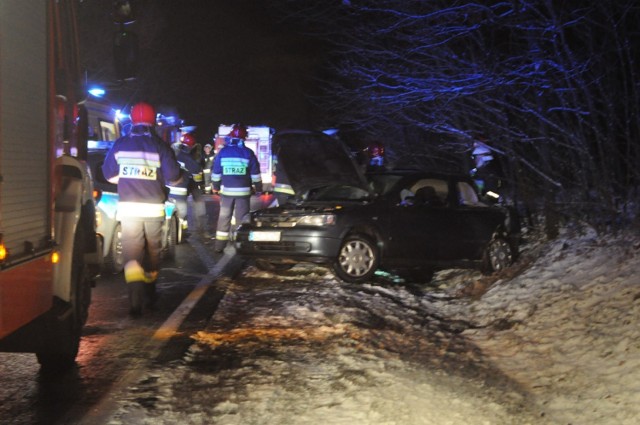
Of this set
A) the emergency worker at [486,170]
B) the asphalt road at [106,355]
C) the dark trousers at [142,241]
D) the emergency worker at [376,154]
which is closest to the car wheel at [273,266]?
the asphalt road at [106,355]

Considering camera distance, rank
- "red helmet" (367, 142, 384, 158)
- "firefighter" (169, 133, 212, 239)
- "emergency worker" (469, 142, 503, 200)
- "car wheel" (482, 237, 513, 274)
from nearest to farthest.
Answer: "car wheel" (482, 237, 513, 274) < "emergency worker" (469, 142, 503, 200) < "firefighter" (169, 133, 212, 239) < "red helmet" (367, 142, 384, 158)

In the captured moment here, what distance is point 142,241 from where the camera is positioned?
758 cm

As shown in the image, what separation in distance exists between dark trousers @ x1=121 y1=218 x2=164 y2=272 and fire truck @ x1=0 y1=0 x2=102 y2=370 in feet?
3.86

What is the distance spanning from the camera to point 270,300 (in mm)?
8445

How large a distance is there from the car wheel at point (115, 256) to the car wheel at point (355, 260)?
9.57 feet

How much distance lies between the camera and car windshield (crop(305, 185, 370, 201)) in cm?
1025

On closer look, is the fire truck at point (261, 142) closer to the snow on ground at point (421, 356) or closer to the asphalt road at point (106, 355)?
the asphalt road at point (106, 355)

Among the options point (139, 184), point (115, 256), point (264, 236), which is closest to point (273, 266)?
point (264, 236)

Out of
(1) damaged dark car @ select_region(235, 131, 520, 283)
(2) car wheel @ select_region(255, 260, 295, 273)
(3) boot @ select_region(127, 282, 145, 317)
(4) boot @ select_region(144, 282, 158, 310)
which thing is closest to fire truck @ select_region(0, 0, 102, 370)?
(3) boot @ select_region(127, 282, 145, 317)

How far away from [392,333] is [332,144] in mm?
4936

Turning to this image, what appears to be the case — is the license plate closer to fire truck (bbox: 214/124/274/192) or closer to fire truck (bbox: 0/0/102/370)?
fire truck (bbox: 0/0/102/370)

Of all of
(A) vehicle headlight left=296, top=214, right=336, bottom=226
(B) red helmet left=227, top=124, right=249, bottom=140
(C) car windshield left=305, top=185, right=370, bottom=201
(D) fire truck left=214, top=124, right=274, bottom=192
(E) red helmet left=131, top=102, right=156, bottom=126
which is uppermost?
(D) fire truck left=214, top=124, right=274, bottom=192

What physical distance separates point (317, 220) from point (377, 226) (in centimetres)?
81

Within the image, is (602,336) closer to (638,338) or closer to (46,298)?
(638,338)
